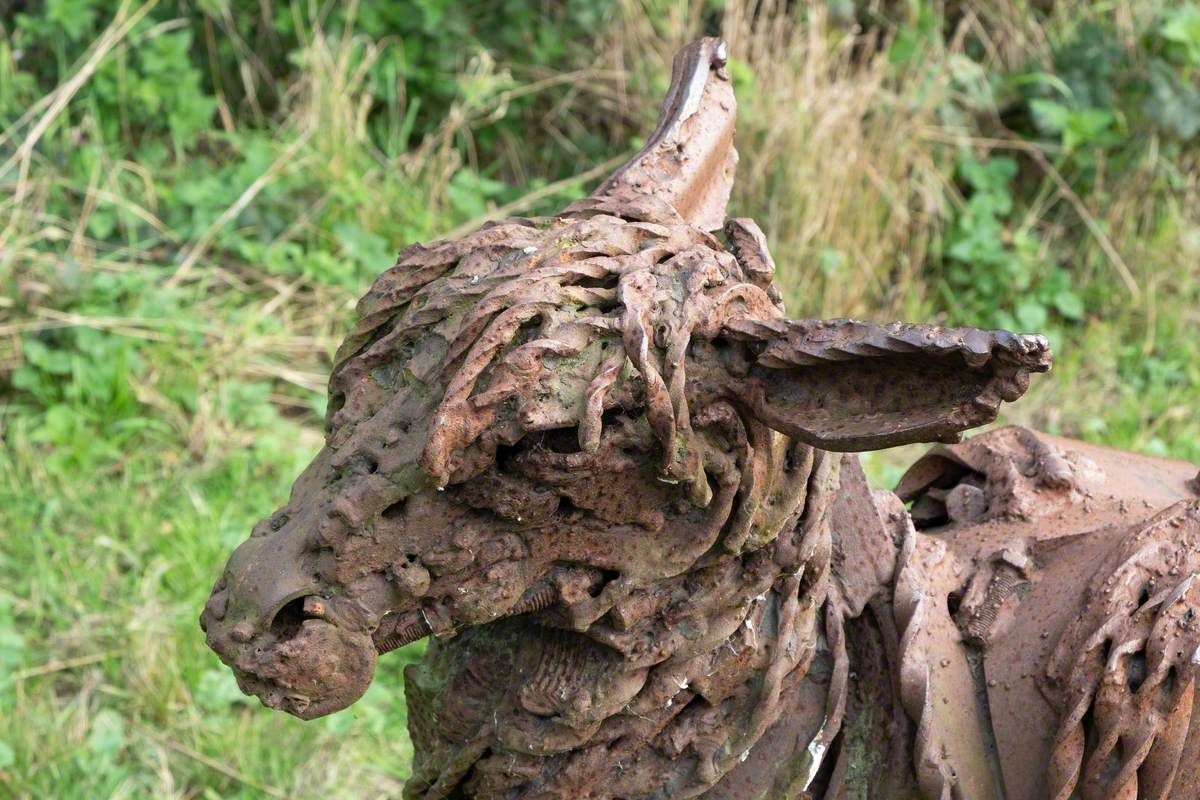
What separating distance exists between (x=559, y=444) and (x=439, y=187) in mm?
3529

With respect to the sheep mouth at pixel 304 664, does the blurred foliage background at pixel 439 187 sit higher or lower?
lower

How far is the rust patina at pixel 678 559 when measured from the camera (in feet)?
4.49

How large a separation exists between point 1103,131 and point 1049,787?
3633mm

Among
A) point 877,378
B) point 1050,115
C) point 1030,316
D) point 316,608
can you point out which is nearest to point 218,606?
point 316,608

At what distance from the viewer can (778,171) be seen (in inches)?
179

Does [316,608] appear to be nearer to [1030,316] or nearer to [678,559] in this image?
[678,559]

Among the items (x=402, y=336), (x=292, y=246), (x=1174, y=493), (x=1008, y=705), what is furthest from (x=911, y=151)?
(x=402, y=336)

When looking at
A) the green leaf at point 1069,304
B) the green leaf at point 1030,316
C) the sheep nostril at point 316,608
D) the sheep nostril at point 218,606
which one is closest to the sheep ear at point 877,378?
the sheep nostril at point 316,608

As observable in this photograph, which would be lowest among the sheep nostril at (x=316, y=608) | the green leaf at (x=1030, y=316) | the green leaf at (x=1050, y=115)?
the green leaf at (x=1030, y=316)

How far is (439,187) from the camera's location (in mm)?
4809

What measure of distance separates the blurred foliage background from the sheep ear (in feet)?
8.51

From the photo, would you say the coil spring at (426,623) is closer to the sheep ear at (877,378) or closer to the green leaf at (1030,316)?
the sheep ear at (877,378)

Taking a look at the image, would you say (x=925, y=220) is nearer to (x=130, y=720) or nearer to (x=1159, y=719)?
(x=130, y=720)

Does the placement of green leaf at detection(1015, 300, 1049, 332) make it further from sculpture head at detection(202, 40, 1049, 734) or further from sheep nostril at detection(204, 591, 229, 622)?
sheep nostril at detection(204, 591, 229, 622)
